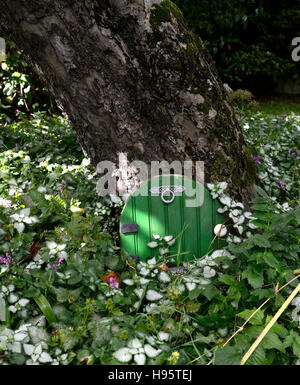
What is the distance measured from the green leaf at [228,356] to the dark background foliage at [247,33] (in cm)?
626

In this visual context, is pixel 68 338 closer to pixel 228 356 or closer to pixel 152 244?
pixel 228 356

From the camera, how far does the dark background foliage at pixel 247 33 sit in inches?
282

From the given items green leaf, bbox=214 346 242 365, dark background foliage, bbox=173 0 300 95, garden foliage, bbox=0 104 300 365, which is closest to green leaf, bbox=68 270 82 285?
garden foliage, bbox=0 104 300 365

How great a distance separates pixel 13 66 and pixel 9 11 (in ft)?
10.8

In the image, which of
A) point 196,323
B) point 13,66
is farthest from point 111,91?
Result: point 13,66

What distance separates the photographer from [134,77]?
222 centimetres

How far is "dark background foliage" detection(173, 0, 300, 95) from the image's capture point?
7160 millimetres

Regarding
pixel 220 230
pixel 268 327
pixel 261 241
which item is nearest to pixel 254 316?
pixel 268 327

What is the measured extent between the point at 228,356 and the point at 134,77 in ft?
4.59

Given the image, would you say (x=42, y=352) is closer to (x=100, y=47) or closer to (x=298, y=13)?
(x=100, y=47)

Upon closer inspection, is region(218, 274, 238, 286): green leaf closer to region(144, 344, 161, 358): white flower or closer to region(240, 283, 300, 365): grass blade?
region(240, 283, 300, 365): grass blade

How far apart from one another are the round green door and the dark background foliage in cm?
536

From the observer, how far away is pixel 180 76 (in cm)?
223

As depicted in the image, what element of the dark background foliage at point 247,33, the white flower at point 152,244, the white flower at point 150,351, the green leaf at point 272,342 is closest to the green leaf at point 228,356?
the green leaf at point 272,342
